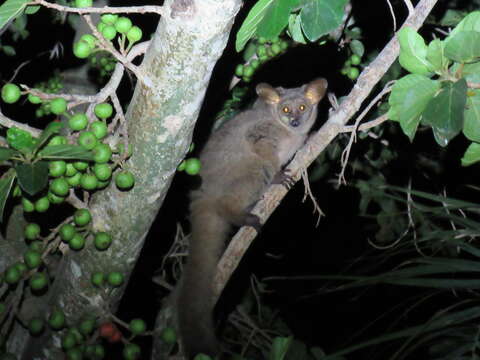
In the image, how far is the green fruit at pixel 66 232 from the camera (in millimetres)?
2369

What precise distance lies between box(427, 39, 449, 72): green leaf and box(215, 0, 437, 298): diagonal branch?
0.51 meters

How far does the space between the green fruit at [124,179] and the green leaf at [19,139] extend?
1.31ft

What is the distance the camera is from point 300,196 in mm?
5668

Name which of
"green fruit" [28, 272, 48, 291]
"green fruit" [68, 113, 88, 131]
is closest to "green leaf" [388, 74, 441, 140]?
"green fruit" [68, 113, 88, 131]

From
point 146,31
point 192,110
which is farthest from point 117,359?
point 146,31

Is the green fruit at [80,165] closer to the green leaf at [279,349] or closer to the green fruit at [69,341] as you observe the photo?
the green fruit at [69,341]

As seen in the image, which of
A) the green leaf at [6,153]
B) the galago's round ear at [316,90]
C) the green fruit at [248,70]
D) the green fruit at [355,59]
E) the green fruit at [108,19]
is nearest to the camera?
the green leaf at [6,153]

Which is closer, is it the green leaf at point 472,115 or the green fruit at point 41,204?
the green leaf at point 472,115

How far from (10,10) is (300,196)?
13.9 feet

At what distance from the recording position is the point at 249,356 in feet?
12.1

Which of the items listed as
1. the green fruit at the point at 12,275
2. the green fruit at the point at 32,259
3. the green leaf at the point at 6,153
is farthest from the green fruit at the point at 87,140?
the green fruit at the point at 12,275

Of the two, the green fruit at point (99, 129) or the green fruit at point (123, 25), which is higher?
the green fruit at point (123, 25)

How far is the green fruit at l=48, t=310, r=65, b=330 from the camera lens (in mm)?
2545

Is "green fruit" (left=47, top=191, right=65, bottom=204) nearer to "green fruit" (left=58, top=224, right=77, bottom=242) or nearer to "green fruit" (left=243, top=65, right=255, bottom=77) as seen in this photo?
"green fruit" (left=58, top=224, right=77, bottom=242)
